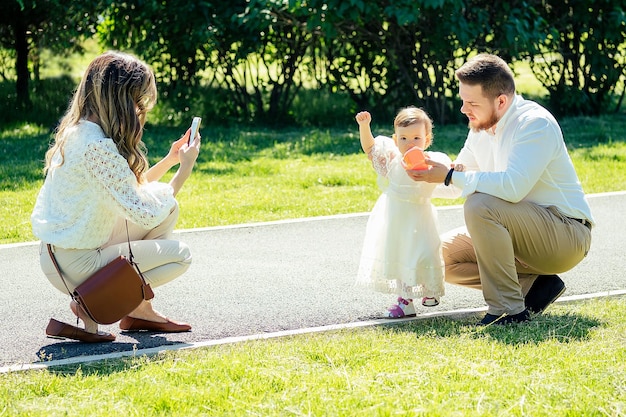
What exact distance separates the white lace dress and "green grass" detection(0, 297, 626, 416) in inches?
13.4

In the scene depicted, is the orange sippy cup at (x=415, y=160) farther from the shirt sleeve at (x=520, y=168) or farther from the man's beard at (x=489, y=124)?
the man's beard at (x=489, y=124)

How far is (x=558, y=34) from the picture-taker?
12.4m

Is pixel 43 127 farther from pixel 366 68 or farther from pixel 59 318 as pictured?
pixel 59 318

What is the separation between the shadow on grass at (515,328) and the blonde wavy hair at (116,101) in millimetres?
1660

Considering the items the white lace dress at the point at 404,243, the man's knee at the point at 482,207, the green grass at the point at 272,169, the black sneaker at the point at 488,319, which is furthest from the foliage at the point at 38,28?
the black sneaker at the point at 488,319

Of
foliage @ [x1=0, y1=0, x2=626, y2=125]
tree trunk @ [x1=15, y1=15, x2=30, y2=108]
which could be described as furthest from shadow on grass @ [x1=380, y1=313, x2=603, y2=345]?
tree trunk @ [x1=15, y1=15, x2=30, y2=108]

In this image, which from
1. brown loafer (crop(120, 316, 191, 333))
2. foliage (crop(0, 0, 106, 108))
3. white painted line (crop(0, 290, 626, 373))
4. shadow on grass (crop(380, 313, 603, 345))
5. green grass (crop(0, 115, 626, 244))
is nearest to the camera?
white painted line (crop(0, 290, 626, 373))

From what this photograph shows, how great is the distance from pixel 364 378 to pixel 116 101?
183 centimetres

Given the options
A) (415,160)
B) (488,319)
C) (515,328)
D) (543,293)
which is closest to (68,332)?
(415,160)

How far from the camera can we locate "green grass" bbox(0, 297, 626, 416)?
3.93 m

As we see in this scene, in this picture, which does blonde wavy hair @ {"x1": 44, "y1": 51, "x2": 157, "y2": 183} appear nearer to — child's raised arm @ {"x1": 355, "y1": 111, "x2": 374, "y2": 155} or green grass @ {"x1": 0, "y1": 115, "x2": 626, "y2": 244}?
child's raised arm @ {"x1": 355, "y1": 111, "x2": 374, "y2": 155}

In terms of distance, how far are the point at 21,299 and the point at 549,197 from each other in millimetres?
3171

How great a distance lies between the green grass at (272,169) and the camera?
8.32 metres

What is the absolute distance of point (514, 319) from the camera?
17.2ft
